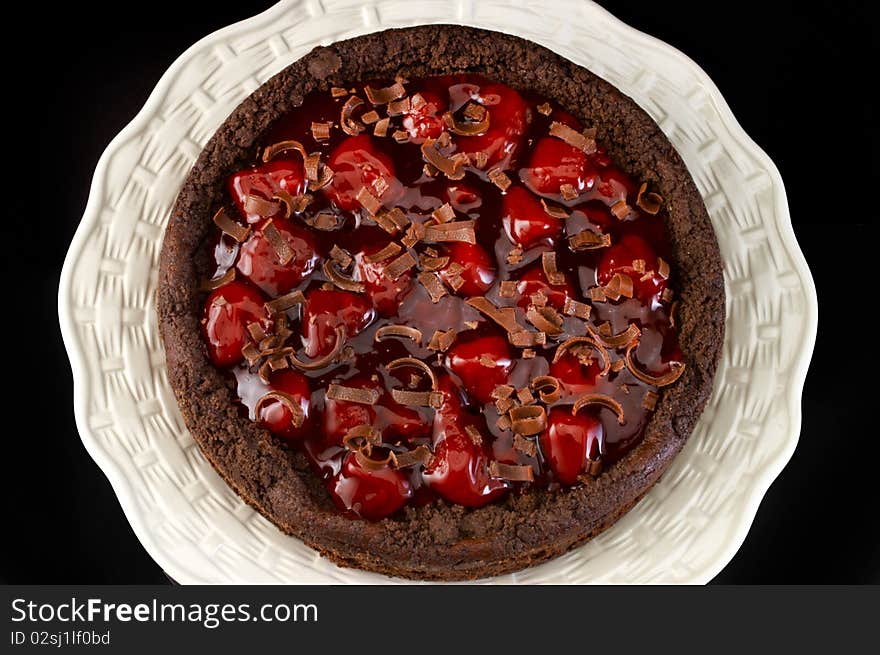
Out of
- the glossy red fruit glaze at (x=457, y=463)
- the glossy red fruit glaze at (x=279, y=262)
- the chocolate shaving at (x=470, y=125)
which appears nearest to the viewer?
the glossy red fruit glaze at (x=457, y=463)

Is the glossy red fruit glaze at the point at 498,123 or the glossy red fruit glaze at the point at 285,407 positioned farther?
the glossy red fruit glaze at the point at 498,123

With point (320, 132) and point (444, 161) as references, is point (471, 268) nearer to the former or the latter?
point (444, 161)

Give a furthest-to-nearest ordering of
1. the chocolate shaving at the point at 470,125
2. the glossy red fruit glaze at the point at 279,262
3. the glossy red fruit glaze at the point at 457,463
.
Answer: the chocolate shaving at the point at 470,125 → the glossy red fruit glaze at the point at 279,262 → the glossy red fruit glaze at the point at 457,463

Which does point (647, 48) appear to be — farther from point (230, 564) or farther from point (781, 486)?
point (230, 564)

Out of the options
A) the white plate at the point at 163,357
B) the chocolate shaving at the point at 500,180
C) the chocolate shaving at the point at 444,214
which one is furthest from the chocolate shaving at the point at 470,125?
the white plate at the point at 163,357

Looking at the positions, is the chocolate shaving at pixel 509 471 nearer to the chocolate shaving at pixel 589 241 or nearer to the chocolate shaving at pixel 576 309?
the chocolate shaving at pixel 576 309

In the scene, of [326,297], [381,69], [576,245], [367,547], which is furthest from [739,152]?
[367,547]

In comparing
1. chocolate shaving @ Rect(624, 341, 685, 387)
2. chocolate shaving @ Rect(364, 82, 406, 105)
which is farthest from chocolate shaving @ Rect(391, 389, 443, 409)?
chocolate shaving @ Rect(364, 82, 406, 105)

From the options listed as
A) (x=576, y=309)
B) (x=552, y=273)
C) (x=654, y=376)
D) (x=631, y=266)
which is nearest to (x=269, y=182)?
(x=552, y=273)
